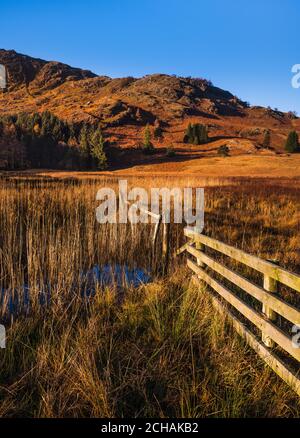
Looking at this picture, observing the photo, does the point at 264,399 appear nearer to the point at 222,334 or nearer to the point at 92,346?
the point at 222,334

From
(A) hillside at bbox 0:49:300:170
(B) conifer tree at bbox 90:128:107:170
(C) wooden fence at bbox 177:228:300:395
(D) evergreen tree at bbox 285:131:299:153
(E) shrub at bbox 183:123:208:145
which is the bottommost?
(C) wooden fence at bbox 177:228:300:395

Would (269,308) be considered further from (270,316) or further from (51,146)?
(51,146)

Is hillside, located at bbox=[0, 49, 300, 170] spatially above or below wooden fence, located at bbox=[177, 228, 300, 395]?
above

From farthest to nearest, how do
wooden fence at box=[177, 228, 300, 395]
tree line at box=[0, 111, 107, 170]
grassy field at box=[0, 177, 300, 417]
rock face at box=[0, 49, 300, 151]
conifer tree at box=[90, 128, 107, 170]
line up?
1. rock face at box=[0, 49, 300, 151]
2. conifer tree at box=[90, 128, 107, 170]
3. tree line at box=[0, 111, 107, 170]
4. wooden fence at box=[177, 228, 300, 395]
5. grassy field at box=[0, 177, 300, 417]

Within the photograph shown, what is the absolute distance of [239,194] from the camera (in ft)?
56.4

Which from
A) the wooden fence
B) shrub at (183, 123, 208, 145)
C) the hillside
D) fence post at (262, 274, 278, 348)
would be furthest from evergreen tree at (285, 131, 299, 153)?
fence post at (262, 274, 278, 348)

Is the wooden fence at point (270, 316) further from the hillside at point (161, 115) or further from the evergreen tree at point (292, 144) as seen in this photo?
the evergreen tree at point (292, 144)

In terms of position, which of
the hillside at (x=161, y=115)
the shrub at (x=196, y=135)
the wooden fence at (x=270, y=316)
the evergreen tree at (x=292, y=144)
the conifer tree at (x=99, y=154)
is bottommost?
the wooden fence at (x=270, y=316)

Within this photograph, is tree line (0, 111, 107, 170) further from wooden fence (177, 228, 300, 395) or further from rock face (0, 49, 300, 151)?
wooden fence (177, 228, 300, 395)

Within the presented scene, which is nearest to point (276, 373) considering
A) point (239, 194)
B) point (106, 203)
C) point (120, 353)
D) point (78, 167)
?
point (120, 353)

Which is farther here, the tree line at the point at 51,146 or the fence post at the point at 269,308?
the tree line at the point at 51,146

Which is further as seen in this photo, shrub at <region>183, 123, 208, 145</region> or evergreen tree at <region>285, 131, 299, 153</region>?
shrub at <region>183, 123, 208, 145</region>

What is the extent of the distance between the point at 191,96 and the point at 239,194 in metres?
138

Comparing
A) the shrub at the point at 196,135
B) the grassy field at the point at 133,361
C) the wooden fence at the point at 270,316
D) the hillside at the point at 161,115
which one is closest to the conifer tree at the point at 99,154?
the hillside at the point at 161,115
